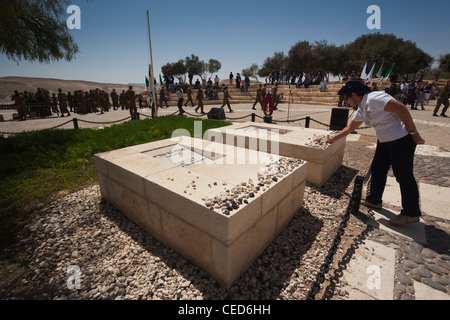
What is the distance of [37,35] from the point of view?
8531 mm

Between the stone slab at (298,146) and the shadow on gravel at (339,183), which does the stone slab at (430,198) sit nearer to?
the shadow on gravel at (339,183)

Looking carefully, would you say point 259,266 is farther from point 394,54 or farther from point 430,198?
point 394,54

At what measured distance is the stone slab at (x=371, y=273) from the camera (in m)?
2.21

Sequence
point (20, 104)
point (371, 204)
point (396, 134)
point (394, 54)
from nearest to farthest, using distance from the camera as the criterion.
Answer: point (396, 134)
point (371, 204)
point (20, 104)
point (394, 54)

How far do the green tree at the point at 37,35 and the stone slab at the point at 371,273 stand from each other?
9.81 m

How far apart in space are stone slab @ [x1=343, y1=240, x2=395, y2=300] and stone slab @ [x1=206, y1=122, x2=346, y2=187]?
193cm

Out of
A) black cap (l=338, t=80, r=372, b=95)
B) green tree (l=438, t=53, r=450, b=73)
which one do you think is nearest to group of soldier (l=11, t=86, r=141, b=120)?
black cap (l=338, t=80, r=372, b=95)

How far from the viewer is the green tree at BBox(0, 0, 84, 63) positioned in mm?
7254

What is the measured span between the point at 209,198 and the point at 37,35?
10692 mm

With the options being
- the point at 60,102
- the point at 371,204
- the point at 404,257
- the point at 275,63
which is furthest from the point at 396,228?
the point at 275,63

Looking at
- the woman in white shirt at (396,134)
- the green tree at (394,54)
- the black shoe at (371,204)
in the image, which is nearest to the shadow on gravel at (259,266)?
the black shoe at (371,204)

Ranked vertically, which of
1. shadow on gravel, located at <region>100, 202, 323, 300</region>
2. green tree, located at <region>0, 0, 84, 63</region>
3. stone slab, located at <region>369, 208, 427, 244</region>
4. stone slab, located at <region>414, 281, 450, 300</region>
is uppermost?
green tree, located at <region>0, 0, 84, 63</region>

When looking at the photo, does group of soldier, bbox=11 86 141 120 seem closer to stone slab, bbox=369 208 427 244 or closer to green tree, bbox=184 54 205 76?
stone slab, bbox=369 208 427 244
